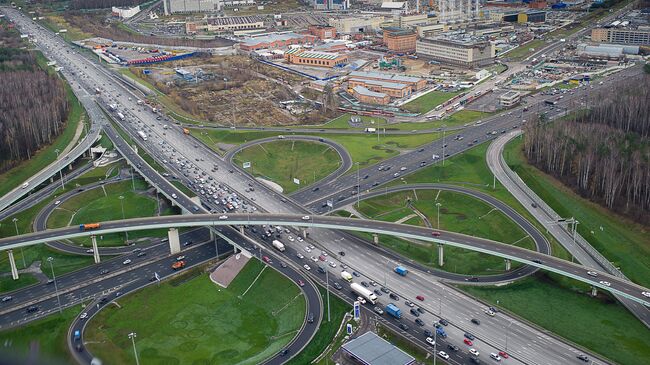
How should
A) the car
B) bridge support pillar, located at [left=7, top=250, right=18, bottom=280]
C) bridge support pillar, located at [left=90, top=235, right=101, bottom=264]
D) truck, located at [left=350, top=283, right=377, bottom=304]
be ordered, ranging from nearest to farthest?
the car
truck, located at [left=350, top=283, right=377, bottom=304]
bridge support pillar, located at [left=7, top=250, right=18, bottom=280]
bridge support pillar, located at [left=90, top=235, right=101, bottom=264]

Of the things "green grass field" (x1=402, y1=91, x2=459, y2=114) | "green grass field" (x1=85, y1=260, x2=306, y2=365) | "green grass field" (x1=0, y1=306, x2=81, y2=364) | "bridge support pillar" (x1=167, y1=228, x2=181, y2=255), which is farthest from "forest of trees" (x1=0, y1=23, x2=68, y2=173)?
"green grass field" (x1=402, y1=91, x2=459, y2=114)

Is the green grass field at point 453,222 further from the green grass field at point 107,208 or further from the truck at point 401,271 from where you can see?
the green grass field at point 107,208

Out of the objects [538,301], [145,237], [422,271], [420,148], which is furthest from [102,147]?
[538,301]

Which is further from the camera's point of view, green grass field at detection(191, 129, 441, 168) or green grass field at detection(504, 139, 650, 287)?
green grass field at detection(191, 129, 441, 168)

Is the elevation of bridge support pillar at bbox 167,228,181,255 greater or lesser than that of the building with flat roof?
greater

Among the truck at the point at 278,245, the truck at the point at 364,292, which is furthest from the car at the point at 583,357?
the truck at the point at 278,245

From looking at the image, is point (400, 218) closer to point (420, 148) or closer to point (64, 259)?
point (420, 148)

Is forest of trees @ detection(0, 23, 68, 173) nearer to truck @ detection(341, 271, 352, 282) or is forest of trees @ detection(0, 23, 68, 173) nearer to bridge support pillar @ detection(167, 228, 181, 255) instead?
bridge support pillar @ detection(167, 228, 181, 255)
